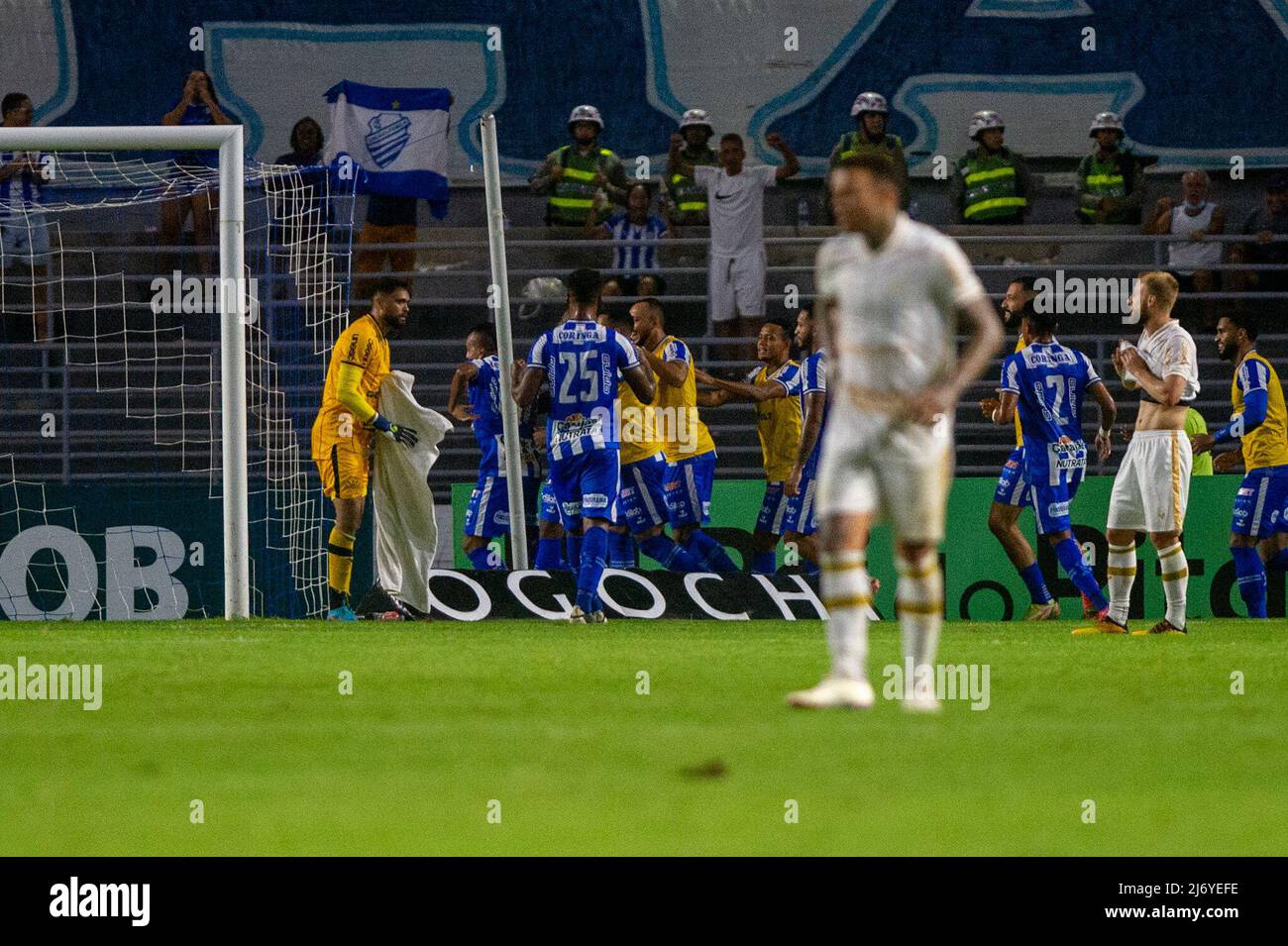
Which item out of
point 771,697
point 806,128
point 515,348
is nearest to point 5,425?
point 515,348

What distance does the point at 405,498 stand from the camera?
14695 mm

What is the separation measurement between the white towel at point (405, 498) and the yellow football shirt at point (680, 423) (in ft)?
7.01

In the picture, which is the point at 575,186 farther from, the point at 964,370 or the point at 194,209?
the point at 964,370

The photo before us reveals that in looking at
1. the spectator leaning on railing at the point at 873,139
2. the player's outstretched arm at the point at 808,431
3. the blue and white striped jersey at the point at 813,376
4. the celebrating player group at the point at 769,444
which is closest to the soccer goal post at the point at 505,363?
the celebrating player group at the point at 769,444

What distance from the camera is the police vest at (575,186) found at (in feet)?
66.8

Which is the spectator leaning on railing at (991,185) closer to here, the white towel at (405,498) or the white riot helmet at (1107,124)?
the white riot helmet at (1107,124)

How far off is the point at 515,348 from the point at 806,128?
5.19 meters

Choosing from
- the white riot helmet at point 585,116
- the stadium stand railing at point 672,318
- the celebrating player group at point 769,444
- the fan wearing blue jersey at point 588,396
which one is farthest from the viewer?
the white riot helmet at point 585,116

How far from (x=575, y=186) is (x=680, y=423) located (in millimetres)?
5288

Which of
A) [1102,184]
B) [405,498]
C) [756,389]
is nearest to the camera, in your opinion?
[405,498]

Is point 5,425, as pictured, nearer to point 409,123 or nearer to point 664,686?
point 409,123

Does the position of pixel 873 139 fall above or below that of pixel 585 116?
below

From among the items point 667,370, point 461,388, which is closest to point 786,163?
point 461,388

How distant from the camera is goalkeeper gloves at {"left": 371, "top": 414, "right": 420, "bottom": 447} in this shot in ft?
47.5
